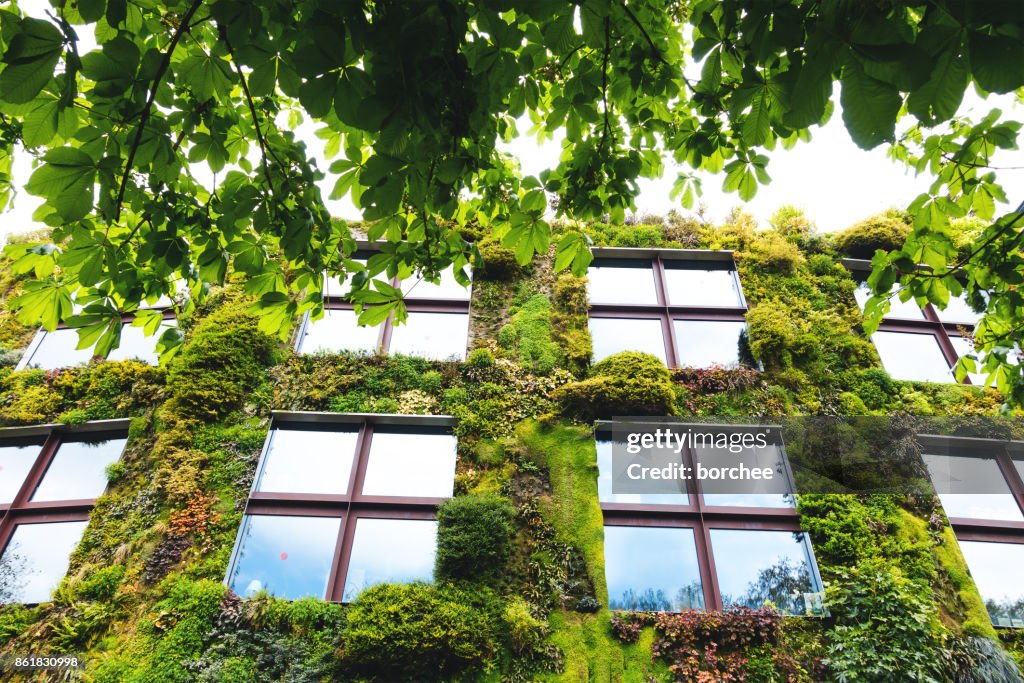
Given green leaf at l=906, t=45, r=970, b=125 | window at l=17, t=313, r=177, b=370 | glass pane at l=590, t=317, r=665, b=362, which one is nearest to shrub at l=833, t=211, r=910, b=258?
glass pane at l=590, t=317, r=665, b=362

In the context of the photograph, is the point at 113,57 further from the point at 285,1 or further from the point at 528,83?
the point at 528,83

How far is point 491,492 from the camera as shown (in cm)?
607

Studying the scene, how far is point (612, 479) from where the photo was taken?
6.37m

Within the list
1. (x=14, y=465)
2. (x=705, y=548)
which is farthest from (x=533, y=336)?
(x=14, y=465)

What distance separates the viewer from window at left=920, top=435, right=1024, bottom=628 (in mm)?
5594

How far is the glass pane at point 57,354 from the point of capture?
7.82m

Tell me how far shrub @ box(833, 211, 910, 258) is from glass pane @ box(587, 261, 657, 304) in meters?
3.23

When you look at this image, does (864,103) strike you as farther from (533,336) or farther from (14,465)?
(14,465)

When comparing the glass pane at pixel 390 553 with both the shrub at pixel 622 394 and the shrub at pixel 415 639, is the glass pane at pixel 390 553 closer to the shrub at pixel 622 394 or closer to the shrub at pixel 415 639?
the shrub at pixel 415 639

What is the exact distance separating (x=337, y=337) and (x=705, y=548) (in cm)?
562

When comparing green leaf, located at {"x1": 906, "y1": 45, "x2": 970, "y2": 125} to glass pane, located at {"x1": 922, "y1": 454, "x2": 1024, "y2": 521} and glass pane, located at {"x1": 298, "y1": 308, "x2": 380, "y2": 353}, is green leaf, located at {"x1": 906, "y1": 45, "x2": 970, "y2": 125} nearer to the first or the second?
glass pane, located at {"x1": 922, "y1": 454, "x2": 1024, "y2": 521}

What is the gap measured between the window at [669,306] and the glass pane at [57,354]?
762 centimetres

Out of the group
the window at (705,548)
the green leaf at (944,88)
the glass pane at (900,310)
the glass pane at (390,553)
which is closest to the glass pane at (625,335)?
the window at (705,548)

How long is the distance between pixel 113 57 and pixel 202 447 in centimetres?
595
